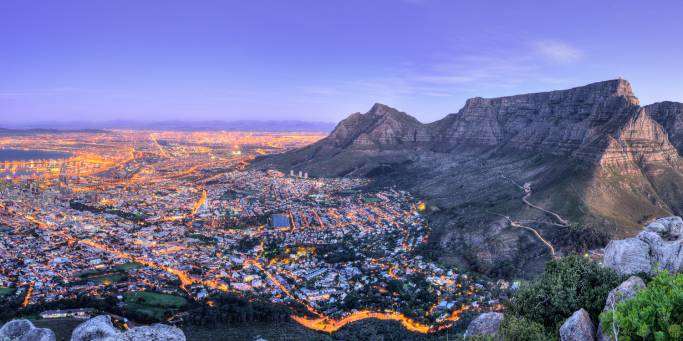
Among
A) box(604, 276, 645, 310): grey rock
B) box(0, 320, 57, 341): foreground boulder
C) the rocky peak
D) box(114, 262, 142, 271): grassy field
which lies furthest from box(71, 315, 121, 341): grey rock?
the rocky peak

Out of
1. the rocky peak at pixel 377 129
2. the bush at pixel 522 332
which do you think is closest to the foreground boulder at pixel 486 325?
the bush at pixel 522 332

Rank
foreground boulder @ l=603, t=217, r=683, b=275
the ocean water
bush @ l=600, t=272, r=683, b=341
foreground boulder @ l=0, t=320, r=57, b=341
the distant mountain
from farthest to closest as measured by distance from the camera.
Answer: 1. the ocean water
2. the distant mountain
3. foreground boulder @ l=0, t=320, r=57, b=341
4. foreground boulder @ l=603, t=217, r=683, b=275
5. bush @ l=600, t=272, r=683, b=341

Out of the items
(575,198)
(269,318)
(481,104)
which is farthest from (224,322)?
(481,104)

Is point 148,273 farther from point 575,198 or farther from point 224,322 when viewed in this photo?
point 575,198

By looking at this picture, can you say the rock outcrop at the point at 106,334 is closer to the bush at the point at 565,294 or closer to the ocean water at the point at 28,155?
the bush at the point at 565,294

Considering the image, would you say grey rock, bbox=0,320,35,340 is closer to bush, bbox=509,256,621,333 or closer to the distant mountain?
bush, bbox=509,256,621,333

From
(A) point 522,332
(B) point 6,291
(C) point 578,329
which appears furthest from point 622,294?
(B) point 6,291

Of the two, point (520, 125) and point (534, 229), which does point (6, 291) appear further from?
point (520, 125)
